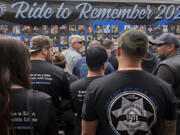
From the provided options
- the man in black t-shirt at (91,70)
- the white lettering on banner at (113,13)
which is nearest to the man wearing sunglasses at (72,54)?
the white lettering on banner at (113,13)

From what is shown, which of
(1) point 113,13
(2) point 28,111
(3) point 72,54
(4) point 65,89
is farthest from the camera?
(1) point 113,13

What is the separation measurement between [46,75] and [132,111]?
1.50 meters

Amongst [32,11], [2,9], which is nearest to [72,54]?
[32,11]

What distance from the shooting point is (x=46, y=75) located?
2898 millimetres

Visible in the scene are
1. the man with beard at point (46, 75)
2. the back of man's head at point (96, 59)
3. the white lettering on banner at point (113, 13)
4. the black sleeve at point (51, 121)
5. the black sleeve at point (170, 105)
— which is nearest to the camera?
the black sleeve at point (51, 121)

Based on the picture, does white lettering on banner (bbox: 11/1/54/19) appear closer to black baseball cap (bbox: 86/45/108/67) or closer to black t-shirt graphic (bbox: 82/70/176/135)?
black baseball cap (bbox: 86/45/108/67)

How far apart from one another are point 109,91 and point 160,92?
366mm

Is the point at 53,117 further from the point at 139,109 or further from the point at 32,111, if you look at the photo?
the point at 139,109

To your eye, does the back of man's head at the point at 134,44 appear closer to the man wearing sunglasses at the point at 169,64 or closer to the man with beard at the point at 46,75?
the man wearing sunglasses at the point at 169,64

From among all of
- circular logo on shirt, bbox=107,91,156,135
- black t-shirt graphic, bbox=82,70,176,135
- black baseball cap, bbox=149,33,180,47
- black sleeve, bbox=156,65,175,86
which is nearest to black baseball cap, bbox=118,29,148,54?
black t-shirt graphic, bbox=82,70,176,135

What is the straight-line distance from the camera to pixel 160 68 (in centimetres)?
284

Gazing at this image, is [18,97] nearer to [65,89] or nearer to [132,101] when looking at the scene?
[132,101]

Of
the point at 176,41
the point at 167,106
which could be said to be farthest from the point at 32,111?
the point at 176,41

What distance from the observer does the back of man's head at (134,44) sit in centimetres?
172
